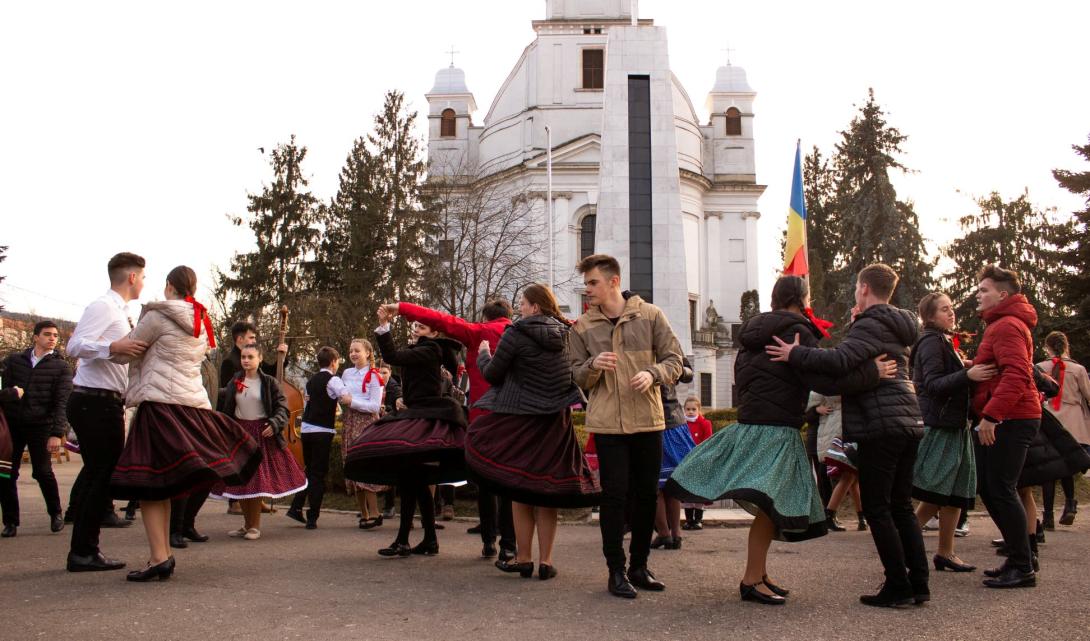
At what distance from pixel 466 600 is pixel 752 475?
1.80 m

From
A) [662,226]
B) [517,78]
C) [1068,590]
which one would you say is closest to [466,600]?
[1068,590]

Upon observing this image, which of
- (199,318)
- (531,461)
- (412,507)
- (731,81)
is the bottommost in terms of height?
(412,507)

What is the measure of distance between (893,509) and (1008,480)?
1.21 meters

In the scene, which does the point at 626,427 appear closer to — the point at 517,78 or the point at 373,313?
the point at 373,313

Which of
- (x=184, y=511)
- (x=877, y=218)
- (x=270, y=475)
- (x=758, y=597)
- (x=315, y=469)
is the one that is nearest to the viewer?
(x=758, y=597)

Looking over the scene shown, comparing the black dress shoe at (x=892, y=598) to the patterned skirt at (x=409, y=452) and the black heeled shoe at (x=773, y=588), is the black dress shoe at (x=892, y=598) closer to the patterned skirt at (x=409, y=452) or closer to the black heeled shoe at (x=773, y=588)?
the black heeled shoe at (x=773, y=588)

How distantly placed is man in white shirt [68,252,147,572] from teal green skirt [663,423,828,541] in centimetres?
374

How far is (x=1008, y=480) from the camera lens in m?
6.58

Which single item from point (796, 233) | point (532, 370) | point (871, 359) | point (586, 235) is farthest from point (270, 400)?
point (586, 235)

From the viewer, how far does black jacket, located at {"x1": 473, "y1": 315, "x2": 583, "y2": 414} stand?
6.63m

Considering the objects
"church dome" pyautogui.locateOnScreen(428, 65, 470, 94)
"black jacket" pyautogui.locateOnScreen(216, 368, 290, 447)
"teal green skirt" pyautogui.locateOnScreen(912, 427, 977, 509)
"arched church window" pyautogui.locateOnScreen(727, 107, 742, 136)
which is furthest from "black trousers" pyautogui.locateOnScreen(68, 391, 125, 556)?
"church dome" pyautogui.locateOnScreen(428, 65, 470, 94)

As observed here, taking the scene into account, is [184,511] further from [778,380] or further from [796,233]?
[796,233]

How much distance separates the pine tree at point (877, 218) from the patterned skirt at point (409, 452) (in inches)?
1535

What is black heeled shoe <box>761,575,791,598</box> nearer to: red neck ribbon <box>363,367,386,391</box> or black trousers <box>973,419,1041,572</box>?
black trousers <box>973,419,1041,572</box>
